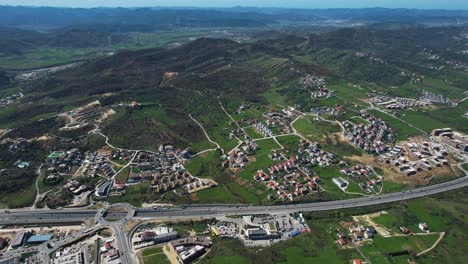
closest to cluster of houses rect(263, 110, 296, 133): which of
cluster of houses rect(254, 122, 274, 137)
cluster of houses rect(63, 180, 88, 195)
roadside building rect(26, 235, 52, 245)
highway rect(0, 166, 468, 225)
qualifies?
cluster of houses rect(254, 122, 274, 137)

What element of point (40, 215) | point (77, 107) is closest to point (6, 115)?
point (77, 107)

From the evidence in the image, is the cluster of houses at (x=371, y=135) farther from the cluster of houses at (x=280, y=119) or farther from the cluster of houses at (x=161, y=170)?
the cluster of houses at (x=161, y=170)

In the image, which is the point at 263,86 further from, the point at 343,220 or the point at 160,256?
the point at 160,256

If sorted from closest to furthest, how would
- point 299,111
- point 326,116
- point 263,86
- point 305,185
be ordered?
point 305,185 → point 326,116 → point 299,111 → point 263,86

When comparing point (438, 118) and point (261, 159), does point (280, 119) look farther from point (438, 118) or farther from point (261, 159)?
point (438, 118)

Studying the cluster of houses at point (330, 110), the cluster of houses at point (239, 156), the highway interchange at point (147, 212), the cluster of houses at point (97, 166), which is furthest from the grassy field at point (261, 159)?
the cluster of houses at point (97, 166)

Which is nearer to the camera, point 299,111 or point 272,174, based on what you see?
point 272,174
